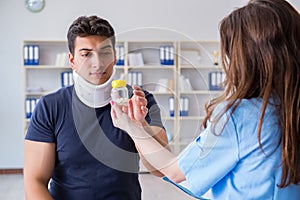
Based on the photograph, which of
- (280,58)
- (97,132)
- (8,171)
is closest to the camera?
(280,58)

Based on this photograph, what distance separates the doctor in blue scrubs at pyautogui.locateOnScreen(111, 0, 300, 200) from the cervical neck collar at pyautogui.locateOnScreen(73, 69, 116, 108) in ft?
0.97

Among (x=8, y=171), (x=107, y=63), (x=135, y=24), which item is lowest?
(x=8, y=171)

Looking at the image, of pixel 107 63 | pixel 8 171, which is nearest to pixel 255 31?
pixel 107 63

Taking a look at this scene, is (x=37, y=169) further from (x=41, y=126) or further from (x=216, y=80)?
(x=216, y=80)

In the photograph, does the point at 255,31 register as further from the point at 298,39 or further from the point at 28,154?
the point at 28,154

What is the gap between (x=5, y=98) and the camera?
17.4 ft

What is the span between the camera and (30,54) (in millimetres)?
5102

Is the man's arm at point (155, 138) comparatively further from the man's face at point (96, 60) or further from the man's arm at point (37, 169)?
the man's arm at point (37, 169)

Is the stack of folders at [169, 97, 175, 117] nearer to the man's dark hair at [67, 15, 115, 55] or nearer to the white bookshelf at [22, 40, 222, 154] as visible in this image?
the white bookshelf at [22, 40, 222, 154]

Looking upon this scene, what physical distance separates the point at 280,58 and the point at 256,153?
187 mm

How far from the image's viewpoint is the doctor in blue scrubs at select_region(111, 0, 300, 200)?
0.89 metres

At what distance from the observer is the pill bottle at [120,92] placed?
1077mm

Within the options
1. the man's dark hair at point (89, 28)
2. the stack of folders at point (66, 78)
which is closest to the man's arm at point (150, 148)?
the man's dark hair at point (89, 28)

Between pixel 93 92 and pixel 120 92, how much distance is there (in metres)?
0.12
